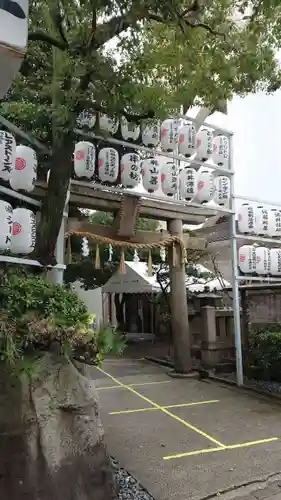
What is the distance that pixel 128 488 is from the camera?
13.7ft

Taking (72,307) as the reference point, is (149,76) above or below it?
above

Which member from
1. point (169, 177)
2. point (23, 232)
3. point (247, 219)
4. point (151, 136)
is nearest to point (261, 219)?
point (247, 219)

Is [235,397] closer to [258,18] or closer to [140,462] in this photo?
[140,462]

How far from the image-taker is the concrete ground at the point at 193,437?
14.1 feet

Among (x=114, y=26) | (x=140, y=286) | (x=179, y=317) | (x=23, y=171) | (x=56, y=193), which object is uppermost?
(x=114, y=26)

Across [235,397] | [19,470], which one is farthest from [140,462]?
[235,397]

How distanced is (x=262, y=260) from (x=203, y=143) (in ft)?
9.87

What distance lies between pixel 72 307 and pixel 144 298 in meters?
16.2

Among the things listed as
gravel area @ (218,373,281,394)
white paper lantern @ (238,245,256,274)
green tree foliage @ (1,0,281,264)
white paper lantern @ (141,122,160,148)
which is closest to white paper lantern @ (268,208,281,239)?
white paper lantern @ (238,245,256,274)

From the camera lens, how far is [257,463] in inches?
190

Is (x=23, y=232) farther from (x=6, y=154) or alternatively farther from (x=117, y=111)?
(x=117, y=111)

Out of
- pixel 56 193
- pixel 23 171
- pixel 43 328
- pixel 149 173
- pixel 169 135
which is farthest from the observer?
pixel 169 135

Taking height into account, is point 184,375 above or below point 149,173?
below

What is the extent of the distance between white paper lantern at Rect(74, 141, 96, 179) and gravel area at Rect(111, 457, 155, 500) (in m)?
5.06
